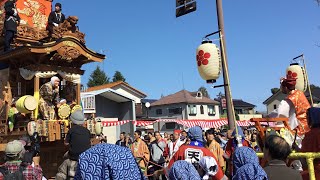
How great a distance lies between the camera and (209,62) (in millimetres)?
→ 7961

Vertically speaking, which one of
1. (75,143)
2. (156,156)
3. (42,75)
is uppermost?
(42,75)

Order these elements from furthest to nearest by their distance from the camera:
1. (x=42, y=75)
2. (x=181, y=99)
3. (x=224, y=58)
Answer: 1. (x=181, y=99)
2. (x=42, y=75)
3. (x=224, y=58)

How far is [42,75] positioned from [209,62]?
14.7 feet

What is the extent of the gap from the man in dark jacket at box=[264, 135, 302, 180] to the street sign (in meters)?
6.26

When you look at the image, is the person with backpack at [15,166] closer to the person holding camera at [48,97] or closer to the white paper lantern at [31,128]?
the white paper lantern at [31,128]

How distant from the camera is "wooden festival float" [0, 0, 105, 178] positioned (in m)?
8.28

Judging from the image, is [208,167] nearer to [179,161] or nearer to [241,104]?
[179,161]

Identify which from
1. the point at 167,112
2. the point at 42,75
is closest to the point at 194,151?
the point at 42,75

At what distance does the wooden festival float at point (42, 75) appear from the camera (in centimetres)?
828

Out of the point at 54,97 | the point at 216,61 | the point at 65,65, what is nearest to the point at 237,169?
the point at 216,61

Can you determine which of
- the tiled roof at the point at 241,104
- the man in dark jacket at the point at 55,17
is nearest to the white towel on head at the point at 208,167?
the man in dark jacket at the point at 55,17

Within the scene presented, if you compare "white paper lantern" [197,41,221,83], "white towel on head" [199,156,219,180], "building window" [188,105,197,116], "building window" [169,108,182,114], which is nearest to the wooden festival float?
"white paper lantern" [197,41,221,83]

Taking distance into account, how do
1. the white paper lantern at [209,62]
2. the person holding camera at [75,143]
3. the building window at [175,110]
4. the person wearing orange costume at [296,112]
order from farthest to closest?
the building window at [175,110] < the white paper lantern at [209,62] < the person wearing orange costume at [296,112] < the person holding camera at [75,143]

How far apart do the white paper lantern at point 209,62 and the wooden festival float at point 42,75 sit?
3252 mm
